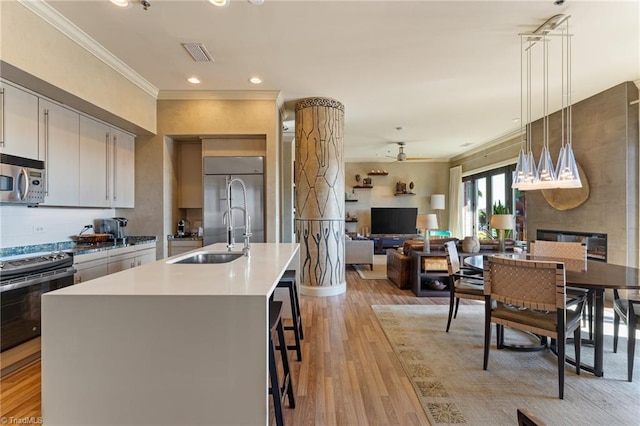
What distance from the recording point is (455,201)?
843cm

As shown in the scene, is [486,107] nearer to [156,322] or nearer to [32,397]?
[156,322]

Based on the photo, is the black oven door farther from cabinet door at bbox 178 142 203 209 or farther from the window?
the window

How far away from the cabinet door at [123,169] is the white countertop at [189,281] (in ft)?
8.23

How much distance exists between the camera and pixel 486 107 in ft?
14.9

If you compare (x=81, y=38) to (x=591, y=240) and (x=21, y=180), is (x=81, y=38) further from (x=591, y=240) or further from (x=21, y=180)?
(x=591, y=240)

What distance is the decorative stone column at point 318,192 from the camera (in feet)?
13.8

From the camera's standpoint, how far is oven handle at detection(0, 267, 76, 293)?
2.05m

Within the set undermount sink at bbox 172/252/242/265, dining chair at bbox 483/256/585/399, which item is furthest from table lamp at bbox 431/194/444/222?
undermount sink at bbox 172/252/242/265

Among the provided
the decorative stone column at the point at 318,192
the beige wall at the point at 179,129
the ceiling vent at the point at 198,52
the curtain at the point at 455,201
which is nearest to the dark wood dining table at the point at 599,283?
the decorative stone column at the point at 318,192

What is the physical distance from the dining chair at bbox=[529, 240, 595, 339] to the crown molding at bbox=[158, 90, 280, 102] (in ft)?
12.1

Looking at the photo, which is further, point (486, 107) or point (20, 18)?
point (486, 107)

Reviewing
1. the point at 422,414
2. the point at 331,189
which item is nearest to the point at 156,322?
the point at 422,414

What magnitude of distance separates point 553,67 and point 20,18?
5.01 meters

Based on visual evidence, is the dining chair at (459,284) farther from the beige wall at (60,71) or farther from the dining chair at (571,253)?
the beige wall at (60,71)
